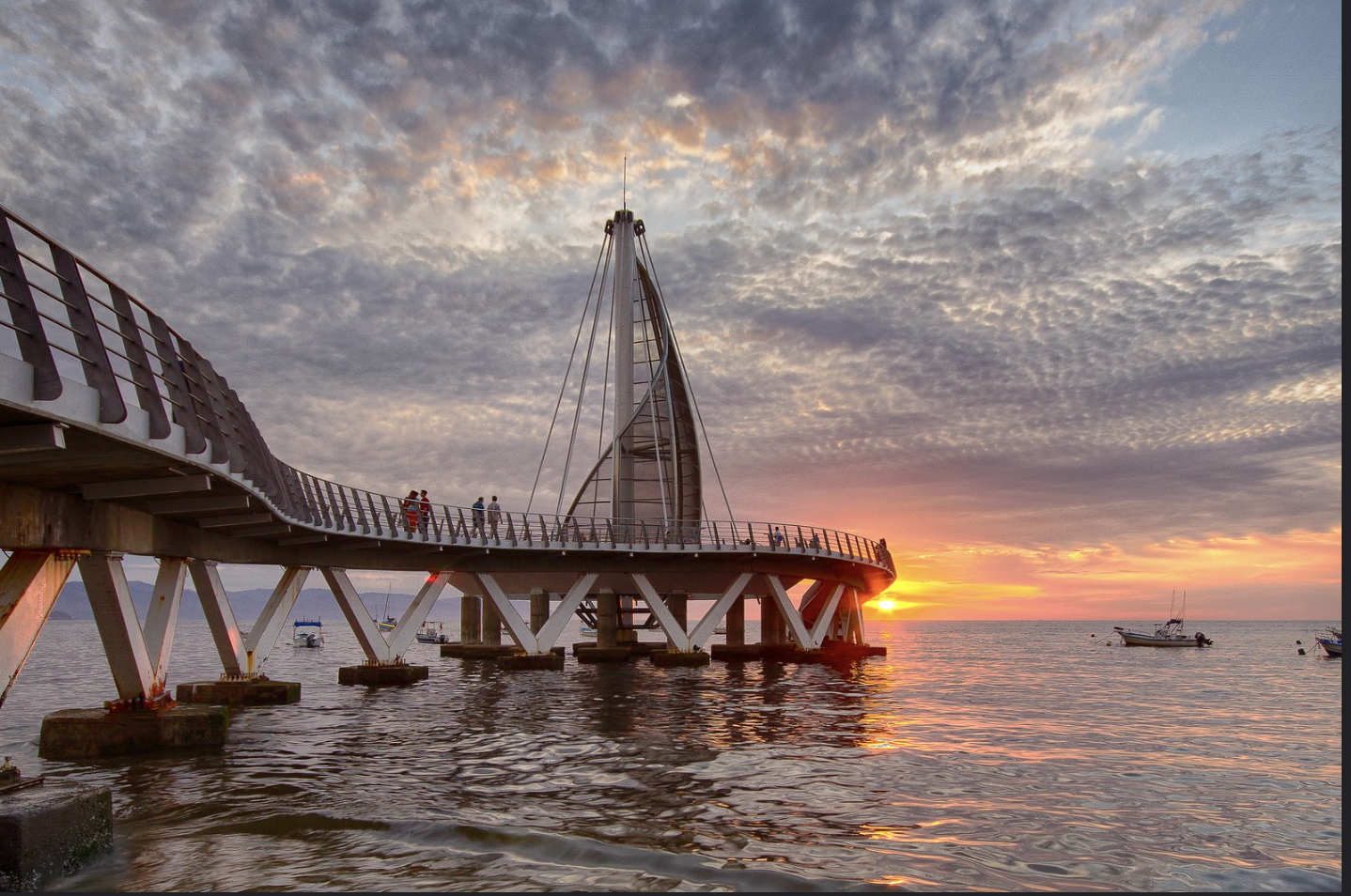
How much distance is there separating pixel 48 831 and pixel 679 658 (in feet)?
128

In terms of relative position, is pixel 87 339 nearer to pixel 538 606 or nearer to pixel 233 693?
pixel 233 693

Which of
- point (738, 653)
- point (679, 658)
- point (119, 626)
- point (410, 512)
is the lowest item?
point (738, 653)

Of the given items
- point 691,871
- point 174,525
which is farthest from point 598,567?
point 691,871

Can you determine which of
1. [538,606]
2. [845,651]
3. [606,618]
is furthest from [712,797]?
[845,651]

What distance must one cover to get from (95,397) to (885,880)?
1071 centimetres

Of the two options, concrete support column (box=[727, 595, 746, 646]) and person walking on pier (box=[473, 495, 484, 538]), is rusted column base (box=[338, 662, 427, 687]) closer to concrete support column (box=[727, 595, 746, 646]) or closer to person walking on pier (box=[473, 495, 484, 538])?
person walking on pier (box=[473, 495, 484, 538])

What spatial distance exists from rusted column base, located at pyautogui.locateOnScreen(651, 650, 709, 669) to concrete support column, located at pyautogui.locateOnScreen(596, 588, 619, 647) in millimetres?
5581

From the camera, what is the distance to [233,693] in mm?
29125

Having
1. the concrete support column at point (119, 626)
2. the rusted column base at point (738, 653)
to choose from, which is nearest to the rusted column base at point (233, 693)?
the concrete support column at point (119, 626)

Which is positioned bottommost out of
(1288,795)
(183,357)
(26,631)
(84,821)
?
(1288,795)

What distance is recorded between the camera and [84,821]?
34.4 feet

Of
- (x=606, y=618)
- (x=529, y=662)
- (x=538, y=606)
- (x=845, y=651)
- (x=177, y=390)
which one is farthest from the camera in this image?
(x=845, y=651)

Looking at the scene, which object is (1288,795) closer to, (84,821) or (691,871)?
(691,871)

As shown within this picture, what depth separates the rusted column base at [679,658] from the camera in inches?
1876
